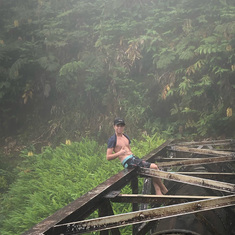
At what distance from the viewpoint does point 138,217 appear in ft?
8.78

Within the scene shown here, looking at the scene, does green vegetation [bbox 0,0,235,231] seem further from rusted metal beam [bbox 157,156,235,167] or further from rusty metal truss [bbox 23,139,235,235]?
rusty metal truss [bbox 23,139,235,235]

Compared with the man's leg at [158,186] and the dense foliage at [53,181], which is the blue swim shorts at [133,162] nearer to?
the man's leg at [158,186]

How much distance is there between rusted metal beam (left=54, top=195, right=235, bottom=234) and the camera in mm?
2557

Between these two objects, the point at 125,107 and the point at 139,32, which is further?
the point at 139,32

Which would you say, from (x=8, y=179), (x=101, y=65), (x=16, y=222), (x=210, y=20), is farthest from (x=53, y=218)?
(x=210, y=20)

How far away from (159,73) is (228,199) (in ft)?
36.7

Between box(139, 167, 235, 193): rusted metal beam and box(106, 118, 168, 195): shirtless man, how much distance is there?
211 mm

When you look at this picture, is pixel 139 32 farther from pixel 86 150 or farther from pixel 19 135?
pixel 19 135

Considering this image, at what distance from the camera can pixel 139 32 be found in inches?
569

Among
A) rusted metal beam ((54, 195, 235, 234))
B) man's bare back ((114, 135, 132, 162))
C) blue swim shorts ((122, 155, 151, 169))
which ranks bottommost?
blue swim shorts ((122, 155, 151, 169))

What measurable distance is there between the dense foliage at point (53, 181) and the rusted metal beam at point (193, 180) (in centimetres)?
191

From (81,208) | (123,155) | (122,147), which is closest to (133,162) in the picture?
(123,155)

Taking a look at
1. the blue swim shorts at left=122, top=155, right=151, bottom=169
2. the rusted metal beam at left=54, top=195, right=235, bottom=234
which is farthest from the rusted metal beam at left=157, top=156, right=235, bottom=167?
the rusted metal beam at left=54, top=195, right=235, bottom=234

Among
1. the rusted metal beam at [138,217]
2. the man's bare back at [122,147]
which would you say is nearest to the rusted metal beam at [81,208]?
the rusted metal beam at [138,217]
